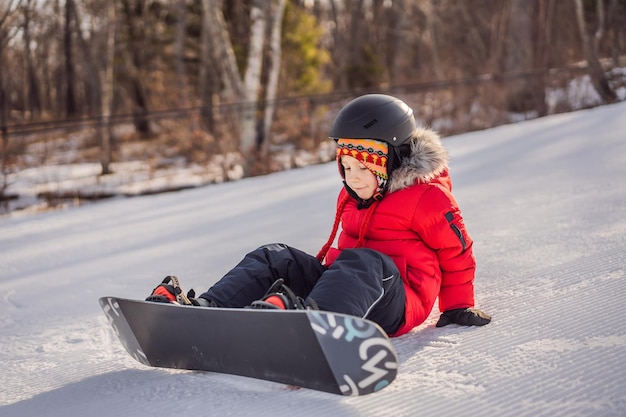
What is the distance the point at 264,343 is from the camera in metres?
1.85

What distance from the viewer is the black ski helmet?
2.43 meters

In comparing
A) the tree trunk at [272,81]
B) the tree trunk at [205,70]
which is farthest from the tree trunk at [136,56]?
the tree trunk at [272,81]

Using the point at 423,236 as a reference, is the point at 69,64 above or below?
above

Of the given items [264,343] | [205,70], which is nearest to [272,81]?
[264,343]

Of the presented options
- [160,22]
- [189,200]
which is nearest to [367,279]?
[189,200]

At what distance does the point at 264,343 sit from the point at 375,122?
1007mm

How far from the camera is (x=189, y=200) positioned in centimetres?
645

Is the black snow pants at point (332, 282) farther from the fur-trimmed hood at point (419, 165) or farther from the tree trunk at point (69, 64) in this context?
the tree trunk at point (69, 64)

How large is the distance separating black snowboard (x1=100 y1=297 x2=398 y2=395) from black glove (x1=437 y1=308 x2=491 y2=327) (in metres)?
0.74

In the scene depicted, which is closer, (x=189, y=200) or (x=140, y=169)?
(x=189, y=200)

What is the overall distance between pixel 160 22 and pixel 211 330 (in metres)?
21.8

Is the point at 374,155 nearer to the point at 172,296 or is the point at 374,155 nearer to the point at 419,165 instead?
the point at 419,165

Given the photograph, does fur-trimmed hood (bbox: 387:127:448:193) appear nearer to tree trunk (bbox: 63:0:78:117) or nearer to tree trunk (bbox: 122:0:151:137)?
tree trunk (bbox: 122:0:151:137)

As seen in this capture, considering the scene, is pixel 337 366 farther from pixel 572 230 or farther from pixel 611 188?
pixel 611 188
